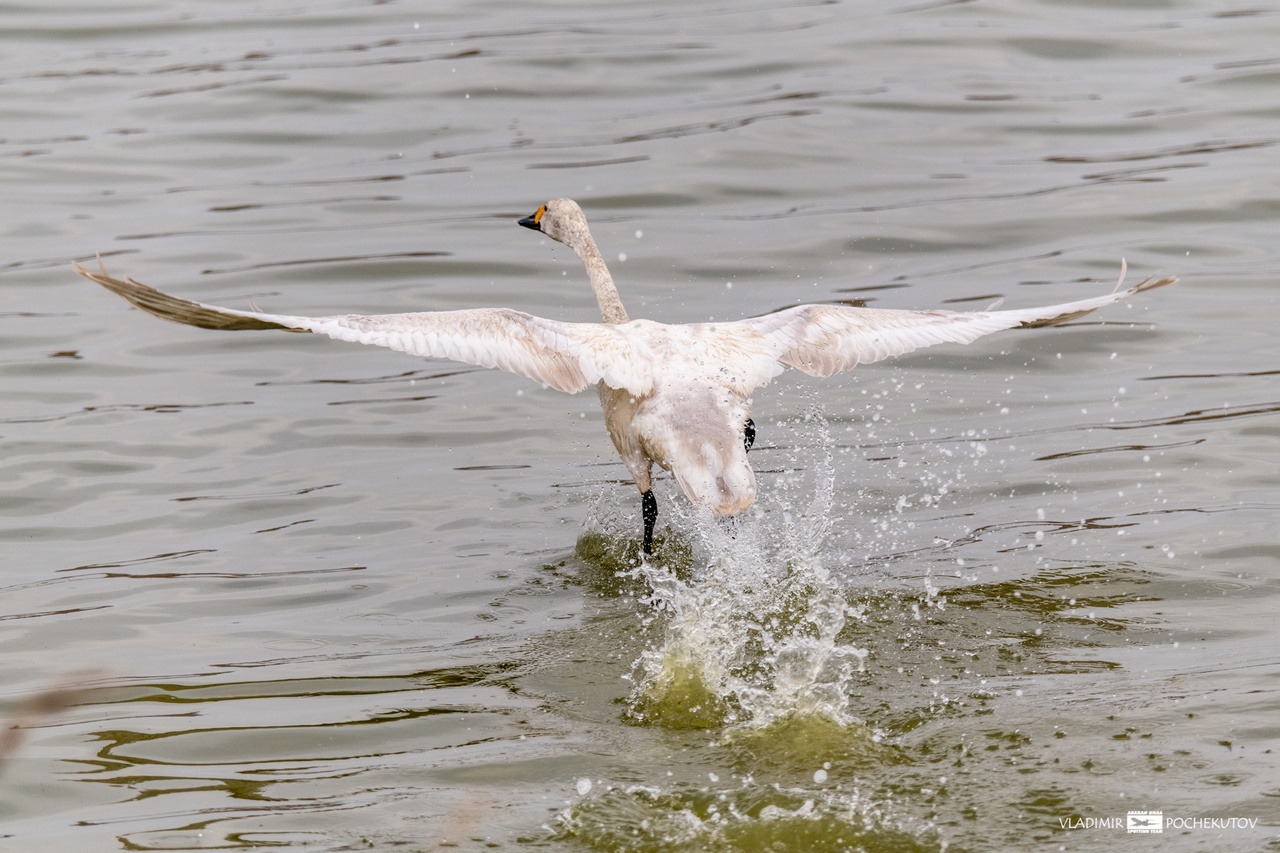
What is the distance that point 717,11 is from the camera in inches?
733

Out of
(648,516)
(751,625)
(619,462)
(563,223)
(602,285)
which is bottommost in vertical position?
(751,625)

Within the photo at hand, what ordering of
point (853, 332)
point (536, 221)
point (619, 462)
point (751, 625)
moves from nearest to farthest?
point (751, 625), point (853, 332), point (619, 462), point (536, 221)

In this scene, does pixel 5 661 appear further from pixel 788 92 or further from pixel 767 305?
pixel 788 92

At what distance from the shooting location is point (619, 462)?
916 cm

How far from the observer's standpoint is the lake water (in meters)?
5.29

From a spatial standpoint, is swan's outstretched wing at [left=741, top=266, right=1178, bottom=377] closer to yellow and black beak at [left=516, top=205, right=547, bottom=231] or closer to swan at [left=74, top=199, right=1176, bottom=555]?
swan at [left=74, top=199, right=1176, bottom=555]

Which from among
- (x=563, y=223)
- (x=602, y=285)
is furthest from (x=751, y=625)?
(x=563, y=223)

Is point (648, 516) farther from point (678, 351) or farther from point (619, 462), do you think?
point (619, 462)

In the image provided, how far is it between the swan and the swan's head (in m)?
1.49

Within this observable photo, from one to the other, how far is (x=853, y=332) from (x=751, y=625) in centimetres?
160

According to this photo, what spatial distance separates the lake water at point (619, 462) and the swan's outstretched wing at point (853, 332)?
2.48ft

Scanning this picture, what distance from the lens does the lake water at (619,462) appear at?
17.3 feet

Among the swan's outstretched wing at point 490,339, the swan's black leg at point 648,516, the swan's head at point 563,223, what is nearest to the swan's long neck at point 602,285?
the swan's head at point 563,223

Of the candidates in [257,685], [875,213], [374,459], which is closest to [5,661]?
[257,685]
